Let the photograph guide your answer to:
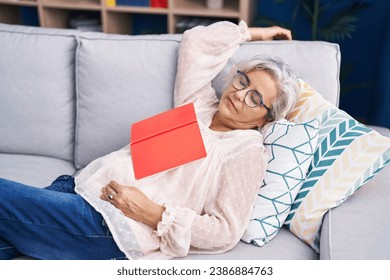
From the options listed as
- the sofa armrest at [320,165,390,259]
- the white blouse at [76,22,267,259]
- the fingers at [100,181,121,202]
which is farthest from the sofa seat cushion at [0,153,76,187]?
the sofa armrest at [320,165,390,259]

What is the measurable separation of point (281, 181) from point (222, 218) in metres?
0.23

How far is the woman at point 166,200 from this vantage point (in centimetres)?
130

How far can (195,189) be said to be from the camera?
1.41m

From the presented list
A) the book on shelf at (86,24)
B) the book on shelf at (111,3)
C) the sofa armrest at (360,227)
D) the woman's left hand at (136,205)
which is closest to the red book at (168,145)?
the woman's left hand at (136,205)

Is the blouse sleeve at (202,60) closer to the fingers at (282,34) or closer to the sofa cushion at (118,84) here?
the sofa cushion at (118,84)

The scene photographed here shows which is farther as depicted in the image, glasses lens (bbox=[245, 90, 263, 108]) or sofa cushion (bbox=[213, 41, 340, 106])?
sofa cushion (bbox=[213, 41, 340, 106])

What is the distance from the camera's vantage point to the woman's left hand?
4.29 feet

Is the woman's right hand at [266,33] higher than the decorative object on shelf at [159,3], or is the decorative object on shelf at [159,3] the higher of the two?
the woman's right hand at [266,33]

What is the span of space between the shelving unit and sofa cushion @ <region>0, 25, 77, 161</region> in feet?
3.72

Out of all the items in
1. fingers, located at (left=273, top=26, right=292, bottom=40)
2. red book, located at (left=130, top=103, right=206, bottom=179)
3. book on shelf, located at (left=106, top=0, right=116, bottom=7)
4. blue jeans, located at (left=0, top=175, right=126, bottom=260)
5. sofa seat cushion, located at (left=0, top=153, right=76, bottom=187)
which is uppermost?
fingers, located at (left=273, top=26, right=292, bottom=40)

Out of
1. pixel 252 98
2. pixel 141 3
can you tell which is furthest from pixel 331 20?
pixel 252 98

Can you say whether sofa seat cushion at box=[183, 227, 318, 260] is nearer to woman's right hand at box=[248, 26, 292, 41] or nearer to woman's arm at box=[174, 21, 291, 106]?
woman's arm at box=[174, 21, 291, 106]

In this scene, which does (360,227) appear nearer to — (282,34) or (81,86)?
(282,34)
